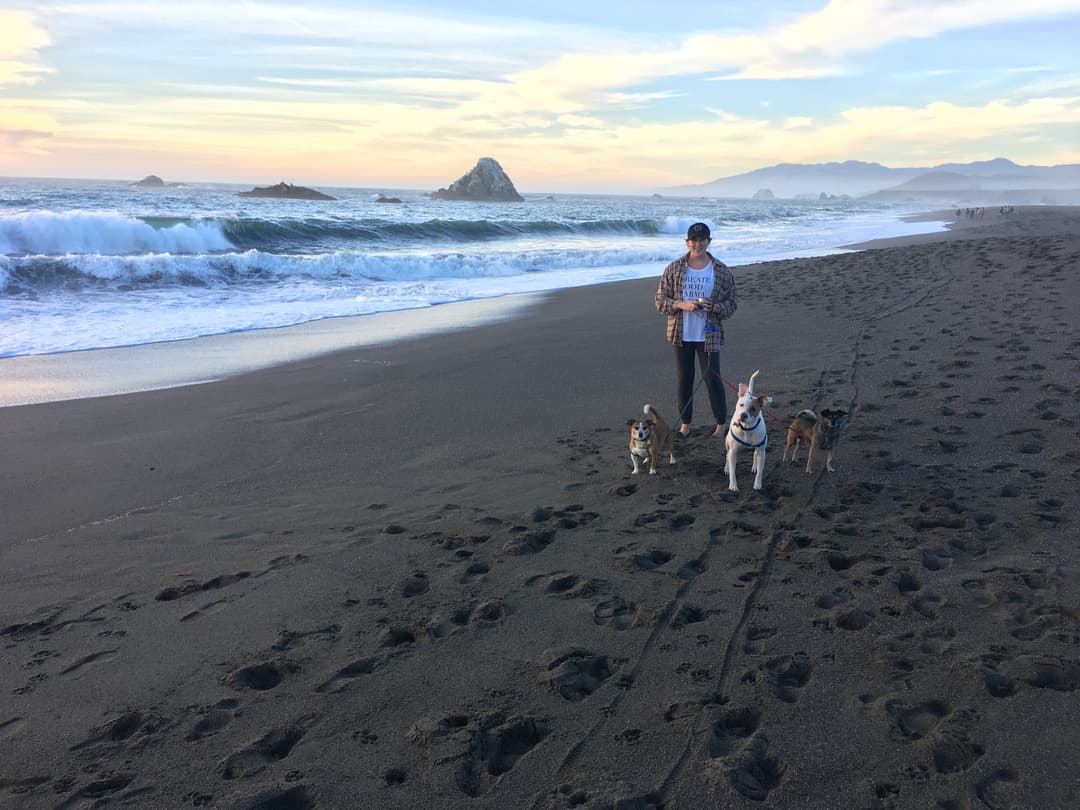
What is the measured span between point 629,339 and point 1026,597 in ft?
23.3

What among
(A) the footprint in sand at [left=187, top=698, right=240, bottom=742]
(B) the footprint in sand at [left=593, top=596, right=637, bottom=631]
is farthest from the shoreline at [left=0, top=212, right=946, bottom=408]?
(B) the footprint in sand at [left=593, top=596, right=637, bottom=631]

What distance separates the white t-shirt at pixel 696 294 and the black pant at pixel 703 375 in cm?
10

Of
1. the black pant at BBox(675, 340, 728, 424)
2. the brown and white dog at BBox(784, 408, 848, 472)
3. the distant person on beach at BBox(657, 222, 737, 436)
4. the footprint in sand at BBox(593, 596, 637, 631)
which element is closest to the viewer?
the footprint in sand at BBox(593, 596, 637, 631)

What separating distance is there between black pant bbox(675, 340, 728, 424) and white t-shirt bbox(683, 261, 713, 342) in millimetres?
95

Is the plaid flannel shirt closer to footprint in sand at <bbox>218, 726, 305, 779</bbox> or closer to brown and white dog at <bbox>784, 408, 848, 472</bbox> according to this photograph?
brown and white dog at <bbox>784, 408, 848, 472</bbox>

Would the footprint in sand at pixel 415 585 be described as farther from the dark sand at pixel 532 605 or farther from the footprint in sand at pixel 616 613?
the footprint in sand at pixel 616 613

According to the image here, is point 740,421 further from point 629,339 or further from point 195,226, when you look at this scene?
point 195,226

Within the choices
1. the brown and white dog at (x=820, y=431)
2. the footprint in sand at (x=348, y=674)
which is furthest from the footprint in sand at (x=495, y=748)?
the brown and white dog at (x=820, y=431)

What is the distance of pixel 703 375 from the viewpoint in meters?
6.27

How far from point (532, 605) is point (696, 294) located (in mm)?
3292

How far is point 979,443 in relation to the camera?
560cm

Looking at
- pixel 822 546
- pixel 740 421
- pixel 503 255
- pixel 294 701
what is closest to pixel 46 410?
pixel 294 701

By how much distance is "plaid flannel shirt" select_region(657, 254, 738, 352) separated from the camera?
5965 millimetres

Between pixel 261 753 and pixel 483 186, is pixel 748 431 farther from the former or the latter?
pixel 483 186
